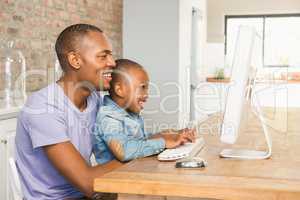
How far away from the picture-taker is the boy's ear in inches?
72.2

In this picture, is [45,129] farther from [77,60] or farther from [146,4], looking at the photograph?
[146,4]

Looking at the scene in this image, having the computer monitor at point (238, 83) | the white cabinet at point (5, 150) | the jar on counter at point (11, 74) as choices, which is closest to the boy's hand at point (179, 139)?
the computer monitor at point (238, 83)

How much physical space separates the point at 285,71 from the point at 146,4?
3170mm

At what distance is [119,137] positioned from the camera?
5.33 ft

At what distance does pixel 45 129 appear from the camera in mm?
1539

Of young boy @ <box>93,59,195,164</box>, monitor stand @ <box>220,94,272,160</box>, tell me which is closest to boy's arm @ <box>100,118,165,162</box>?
young boy @ <box>93,59,195,164</box>

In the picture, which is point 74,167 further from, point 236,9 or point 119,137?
point 236,9

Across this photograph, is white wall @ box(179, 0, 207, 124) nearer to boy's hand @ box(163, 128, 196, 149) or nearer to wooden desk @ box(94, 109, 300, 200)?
boy's hand @ box(163, 128, 196, 149)

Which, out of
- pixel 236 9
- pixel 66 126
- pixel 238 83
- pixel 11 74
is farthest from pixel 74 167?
pixel 236 9

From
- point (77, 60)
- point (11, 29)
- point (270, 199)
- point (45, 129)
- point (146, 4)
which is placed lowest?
point (270, 199)

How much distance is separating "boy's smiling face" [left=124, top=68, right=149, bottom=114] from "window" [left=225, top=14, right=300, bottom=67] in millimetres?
5726

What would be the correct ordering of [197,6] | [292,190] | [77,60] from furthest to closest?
[197,6] < [77,60] < [292,190]

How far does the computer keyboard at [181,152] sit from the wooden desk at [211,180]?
0.04 meters

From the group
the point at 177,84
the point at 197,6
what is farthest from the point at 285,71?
the point at 177,84
